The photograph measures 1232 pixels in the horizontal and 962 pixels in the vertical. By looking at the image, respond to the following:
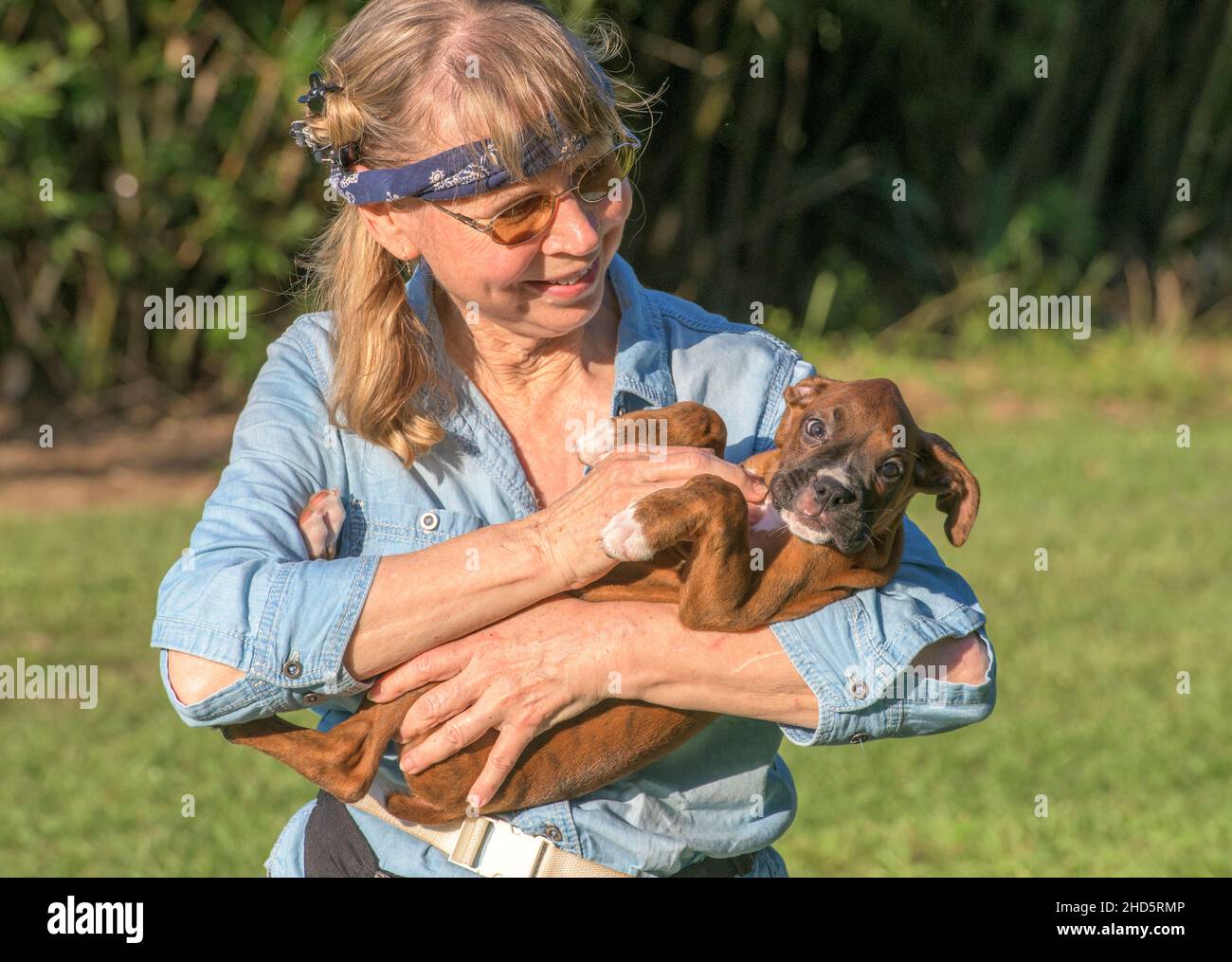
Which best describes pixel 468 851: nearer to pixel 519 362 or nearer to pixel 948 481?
pixel 519 362

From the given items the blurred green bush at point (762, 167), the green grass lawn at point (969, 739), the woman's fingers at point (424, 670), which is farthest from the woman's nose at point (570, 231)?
the blurred green bush at point (762, 167)

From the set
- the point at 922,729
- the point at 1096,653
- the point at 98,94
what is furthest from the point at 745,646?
the point at 98,94

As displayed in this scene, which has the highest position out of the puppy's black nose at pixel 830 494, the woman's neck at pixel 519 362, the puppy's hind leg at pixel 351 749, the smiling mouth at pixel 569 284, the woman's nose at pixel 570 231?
the woman's nose at pixel 570 231

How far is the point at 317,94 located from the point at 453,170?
0.34 meters

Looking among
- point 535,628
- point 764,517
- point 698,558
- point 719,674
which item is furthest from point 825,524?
point 535,628

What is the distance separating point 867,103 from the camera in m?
12.4

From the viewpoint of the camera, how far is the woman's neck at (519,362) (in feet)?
9.29

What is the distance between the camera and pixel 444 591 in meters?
2.41

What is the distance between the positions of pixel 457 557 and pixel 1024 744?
418cm

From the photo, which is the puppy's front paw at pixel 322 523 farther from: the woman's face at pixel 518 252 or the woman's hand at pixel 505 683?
the woman's face at pixel 518 252

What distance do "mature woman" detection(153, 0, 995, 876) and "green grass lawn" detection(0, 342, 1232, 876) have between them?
2669 millimetres

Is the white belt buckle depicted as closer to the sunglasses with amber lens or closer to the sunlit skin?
the sunlit skin

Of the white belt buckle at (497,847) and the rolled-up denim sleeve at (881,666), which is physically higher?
the rolled-up denim sleeve at (881,666)
